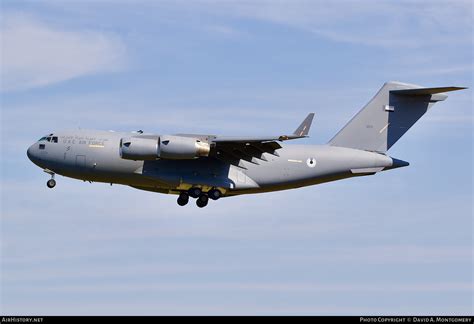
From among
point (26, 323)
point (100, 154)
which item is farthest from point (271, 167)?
point (26, 323)

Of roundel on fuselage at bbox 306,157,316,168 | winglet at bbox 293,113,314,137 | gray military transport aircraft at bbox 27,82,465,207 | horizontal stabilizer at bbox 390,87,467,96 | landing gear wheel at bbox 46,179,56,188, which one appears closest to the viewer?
winglet at bbox 293,113,314,137

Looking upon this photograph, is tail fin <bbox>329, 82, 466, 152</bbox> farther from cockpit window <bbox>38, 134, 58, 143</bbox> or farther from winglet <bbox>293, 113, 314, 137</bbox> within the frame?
cockpit window <bbox>38, 134, 58, 143</bbox>

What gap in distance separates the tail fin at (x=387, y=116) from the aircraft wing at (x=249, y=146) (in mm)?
3258

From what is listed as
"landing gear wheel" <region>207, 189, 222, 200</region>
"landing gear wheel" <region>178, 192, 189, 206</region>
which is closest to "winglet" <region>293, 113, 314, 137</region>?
"landing gear wheel" <region>207, 189, 222, 200</region>

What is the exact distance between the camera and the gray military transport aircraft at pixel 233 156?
2842cm

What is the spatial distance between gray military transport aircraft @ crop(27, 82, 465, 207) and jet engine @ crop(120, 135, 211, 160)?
28 mm

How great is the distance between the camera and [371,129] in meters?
31.9

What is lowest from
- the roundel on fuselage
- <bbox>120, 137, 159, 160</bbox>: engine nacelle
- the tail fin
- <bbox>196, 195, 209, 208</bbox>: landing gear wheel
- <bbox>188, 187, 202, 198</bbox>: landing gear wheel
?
<bbox>196, 195, 209, 208</bbox>: landing gear wheel

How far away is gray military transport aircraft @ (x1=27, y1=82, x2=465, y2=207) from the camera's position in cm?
2842

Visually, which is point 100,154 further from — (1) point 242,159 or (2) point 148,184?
(1) point 242,159

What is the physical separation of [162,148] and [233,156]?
240 centimetres

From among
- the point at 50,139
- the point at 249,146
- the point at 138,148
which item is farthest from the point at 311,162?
the point at 50,139

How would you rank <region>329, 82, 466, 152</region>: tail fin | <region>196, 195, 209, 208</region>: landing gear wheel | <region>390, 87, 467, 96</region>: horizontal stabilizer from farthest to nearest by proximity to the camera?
<region>329, 82, 466, 152</region>: tail fin, <region>390, 87, 467, 96</region>: horizontal stabilizer, <region>196, 195, 209, 208</region>: landing gear wheel

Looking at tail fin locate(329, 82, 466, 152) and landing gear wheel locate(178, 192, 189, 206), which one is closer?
landing gear wheel locate(178, 192, 189, 206)
